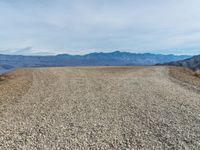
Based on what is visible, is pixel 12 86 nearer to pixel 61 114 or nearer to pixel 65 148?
pixel 61 114

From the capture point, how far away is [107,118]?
13.0 meters

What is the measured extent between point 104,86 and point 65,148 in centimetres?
1395

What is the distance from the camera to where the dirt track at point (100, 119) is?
983cm

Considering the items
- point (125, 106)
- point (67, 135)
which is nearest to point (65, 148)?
point (67, 135)

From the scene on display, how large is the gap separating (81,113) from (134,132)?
3.95 m

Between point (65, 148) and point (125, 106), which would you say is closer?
point (65, 148)

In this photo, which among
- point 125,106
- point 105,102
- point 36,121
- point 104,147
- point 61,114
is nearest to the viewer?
point 104,147

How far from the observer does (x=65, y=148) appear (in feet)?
30.7

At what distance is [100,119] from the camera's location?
1285cm

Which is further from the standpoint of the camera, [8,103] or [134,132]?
[8,103]

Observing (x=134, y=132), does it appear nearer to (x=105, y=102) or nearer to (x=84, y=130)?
(x=84, y=130)

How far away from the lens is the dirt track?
9828mm

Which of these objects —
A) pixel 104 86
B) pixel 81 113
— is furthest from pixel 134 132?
pixel 104 86

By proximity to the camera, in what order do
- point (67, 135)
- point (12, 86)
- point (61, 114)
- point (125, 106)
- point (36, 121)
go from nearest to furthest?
point (67, 135) < point (36, 121) < point (61, 114) < point (125, 106) < point (12, 86)
